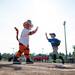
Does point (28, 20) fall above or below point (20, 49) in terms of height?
above

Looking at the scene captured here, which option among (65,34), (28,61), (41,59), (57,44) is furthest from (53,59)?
(65,34)

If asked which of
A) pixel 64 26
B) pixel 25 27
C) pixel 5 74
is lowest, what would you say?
pixel 5 74

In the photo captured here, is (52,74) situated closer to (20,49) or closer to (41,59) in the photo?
(20,49)

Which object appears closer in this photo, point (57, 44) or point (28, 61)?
point (28, 61)

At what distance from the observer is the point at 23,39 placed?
24031mm

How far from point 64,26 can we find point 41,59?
27.6ft

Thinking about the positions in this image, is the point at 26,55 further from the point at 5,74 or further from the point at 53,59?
the point at 5,74

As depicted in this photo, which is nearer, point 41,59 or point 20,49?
point 20,49

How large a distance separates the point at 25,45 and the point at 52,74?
1079cm

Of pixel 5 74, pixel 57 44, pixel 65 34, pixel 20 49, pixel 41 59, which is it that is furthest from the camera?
pixel 65 34

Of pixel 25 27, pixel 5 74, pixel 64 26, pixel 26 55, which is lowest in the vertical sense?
pixel 5 74

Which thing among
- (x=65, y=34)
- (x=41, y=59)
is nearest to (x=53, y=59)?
(x=41, y=59)

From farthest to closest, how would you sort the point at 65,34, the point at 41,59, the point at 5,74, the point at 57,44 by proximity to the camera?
the point at 65,34 → the point at 41,59 → the point at 57,44 → the point at 5,74

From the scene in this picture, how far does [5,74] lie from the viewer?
1271 cm
